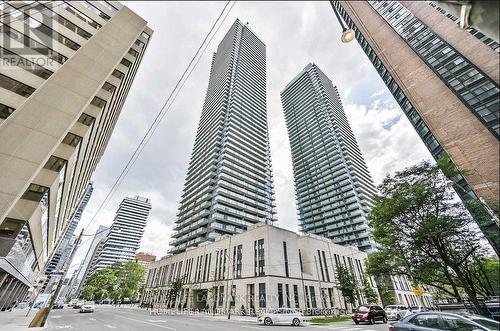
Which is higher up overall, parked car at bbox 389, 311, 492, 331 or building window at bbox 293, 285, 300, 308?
building window at bbox 293, 285, 300, 308

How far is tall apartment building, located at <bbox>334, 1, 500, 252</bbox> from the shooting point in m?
17.4

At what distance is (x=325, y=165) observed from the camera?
10625 centimetres

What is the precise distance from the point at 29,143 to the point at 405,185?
27.5m

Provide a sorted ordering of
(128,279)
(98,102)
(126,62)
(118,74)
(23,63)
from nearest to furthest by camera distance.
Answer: (23,63) → (98,102) → (118,74) → (126,62) → (128,279)

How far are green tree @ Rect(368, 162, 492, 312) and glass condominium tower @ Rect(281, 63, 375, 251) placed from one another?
67111mm

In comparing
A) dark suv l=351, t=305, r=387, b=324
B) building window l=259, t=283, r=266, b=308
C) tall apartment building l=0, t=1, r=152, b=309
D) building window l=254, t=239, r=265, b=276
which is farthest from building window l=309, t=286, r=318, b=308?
tall apartment building l=0, t=1, r=152, b=309

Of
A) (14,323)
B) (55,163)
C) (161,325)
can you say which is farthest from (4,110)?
(161,325)

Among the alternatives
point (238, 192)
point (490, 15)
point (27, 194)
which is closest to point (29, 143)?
point (27, 194)

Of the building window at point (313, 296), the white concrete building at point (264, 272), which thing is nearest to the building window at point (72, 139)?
the white concrete building at point (264, 272)

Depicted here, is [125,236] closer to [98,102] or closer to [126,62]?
[126,62]

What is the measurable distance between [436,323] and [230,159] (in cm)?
7179

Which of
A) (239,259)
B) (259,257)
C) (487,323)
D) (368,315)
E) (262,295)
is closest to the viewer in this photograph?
(487,323)

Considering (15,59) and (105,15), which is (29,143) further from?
(105,15)

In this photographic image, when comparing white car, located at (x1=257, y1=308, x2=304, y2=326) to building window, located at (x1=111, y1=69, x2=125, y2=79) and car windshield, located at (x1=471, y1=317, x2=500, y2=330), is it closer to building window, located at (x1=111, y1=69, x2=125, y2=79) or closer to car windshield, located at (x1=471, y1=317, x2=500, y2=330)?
car windshield, located at (x1=471, y1=317, x2=500, y2=330)
